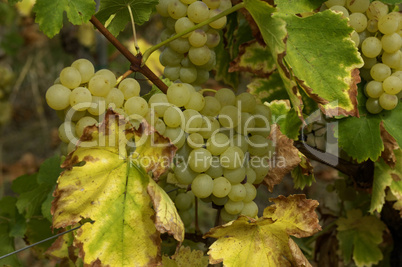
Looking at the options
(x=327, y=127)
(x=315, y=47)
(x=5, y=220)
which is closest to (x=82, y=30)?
(x=5, y=220)

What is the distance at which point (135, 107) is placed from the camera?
583 millimetres

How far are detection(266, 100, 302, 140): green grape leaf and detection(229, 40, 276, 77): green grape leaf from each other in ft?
0.32

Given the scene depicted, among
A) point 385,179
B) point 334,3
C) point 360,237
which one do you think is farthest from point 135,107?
point 360,237

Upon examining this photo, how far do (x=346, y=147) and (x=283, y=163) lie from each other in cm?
13

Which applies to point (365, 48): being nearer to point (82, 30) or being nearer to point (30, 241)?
point (30, 241)

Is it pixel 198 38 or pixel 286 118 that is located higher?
pixel 198 38

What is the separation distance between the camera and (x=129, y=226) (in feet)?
1.77

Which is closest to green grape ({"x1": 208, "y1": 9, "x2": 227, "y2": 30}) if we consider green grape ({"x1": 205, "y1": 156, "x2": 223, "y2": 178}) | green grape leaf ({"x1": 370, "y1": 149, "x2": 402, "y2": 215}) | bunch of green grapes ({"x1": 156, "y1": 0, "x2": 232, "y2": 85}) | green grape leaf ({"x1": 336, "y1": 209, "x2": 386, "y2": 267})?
bunch of green grapes ({"x1": 156, "y1": 0, "x2": 232, "y2": 85})

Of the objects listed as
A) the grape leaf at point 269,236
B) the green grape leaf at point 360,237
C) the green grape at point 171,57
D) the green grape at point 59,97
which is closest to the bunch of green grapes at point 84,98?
the green grape at point 59,97

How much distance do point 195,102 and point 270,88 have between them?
0.98 ft

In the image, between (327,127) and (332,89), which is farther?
(327,127)

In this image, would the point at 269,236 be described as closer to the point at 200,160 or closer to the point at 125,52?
the point at 200,160

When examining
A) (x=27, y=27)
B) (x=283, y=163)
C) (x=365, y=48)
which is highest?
A: (x=365, y=48)

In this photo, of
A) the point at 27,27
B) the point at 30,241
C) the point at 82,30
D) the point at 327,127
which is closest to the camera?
the point at 327,127
